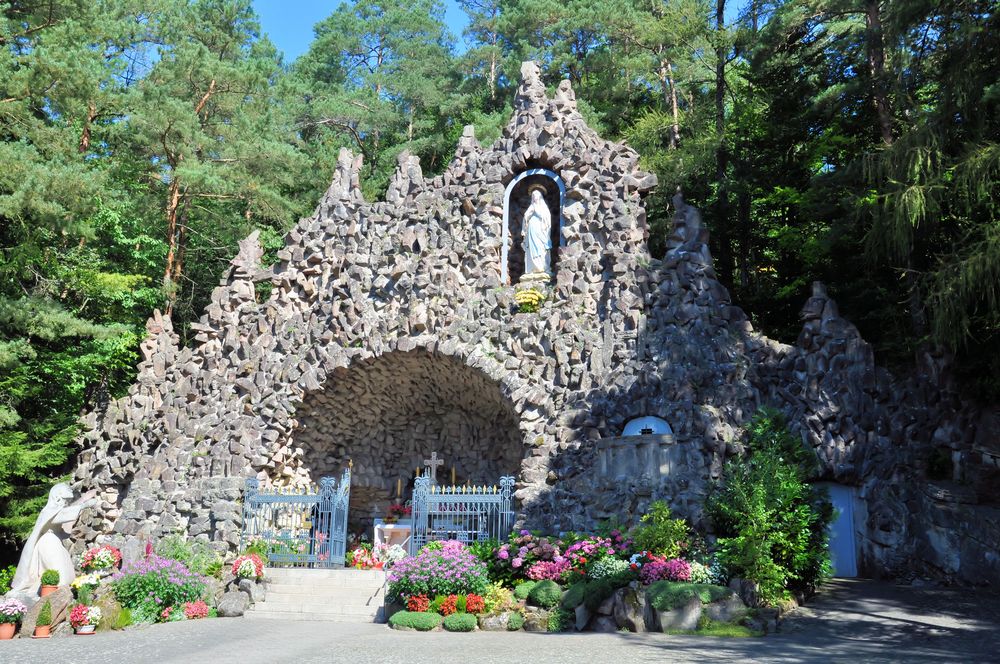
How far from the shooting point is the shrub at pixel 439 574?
12.7 m

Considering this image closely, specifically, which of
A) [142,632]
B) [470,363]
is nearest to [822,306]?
[470,363]

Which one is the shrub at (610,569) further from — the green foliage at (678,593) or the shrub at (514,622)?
the shrub at (514,622)

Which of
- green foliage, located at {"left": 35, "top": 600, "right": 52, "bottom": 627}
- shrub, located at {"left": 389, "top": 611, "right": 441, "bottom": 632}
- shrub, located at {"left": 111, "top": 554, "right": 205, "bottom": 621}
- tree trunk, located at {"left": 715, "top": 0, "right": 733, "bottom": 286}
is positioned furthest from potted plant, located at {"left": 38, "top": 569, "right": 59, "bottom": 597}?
tree trunk, located at {"left": 715, "top": 0, "right": 733, "bottom": 286}

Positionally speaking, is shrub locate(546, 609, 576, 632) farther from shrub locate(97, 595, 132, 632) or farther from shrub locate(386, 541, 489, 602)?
shrub locate(97, 595, 132, 632)

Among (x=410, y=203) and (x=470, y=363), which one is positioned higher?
(x=410, y=203)

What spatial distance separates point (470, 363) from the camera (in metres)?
16.9

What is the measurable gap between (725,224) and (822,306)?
243 inches

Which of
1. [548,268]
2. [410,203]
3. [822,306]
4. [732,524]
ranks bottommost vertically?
[732,524]

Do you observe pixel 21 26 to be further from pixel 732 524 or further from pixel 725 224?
pixel 732 524

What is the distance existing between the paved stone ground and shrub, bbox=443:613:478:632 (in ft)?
0.98

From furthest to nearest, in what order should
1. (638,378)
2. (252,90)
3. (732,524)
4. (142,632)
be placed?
(252,90)
(638,378)
(732,524)
(142,632)

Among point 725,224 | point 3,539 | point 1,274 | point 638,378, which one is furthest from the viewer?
point 725,224

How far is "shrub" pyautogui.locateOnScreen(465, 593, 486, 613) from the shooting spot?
12.4 metres

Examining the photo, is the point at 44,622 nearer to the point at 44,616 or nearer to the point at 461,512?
the point at 44,616
